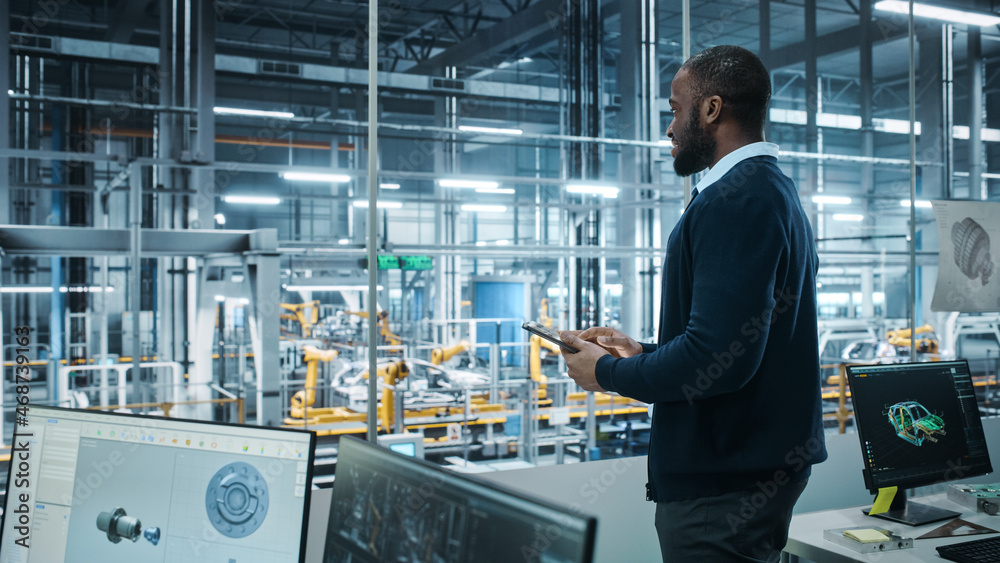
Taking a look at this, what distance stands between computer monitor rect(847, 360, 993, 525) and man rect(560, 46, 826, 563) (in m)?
0.86

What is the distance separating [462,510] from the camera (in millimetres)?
812

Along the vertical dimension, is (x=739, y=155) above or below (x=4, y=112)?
below

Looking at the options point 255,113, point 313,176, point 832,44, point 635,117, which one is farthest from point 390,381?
point 832,44

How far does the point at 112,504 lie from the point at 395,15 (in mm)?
13836

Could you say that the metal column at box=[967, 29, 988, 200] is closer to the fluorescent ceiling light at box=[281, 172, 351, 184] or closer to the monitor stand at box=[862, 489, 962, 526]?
the fluorescent ceiling light at box=[281, 172, 351, 184]

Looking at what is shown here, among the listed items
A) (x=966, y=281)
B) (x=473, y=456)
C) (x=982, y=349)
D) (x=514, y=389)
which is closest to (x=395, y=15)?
(x=514, y=389)

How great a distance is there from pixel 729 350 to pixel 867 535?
1.14m

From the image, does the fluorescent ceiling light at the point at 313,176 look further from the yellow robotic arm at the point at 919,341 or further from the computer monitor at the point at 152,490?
the yellow robotic arm at the point at 919,341

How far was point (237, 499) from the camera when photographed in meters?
1.24

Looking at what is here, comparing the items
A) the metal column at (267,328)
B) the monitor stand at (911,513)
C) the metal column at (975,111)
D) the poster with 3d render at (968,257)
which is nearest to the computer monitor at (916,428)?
the monitor stand at (911,513)

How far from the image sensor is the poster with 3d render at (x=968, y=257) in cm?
338

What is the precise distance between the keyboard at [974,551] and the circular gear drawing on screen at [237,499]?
1.71m

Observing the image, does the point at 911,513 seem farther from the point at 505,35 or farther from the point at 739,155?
the point at 505,35

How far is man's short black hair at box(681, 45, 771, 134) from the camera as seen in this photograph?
137cm
